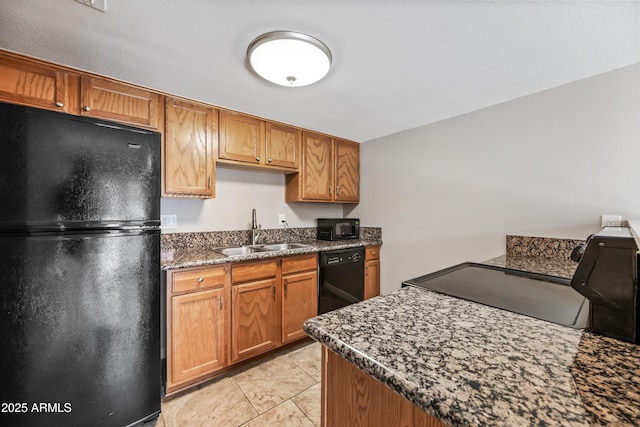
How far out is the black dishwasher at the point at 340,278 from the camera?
2.44m

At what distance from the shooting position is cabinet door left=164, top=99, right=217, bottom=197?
75.1 inches

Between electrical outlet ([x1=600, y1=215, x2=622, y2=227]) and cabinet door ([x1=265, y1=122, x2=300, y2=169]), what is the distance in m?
2.37

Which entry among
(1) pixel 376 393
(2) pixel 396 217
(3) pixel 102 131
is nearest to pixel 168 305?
(3) pixel 102 131

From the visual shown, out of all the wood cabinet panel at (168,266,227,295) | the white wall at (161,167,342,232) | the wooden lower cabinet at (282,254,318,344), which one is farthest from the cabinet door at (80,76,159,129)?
the wooden lower cabinet at (282,254,318,344)

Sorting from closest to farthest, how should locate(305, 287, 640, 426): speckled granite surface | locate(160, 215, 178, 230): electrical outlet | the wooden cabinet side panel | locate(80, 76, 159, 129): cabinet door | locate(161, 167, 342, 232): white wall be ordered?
1. locate(305, 287, 640, 426): speckled granite surface
2. locate(80, 76, 159, 129): cabinet door
3. locate(160, 215, 178, 230): electrical outlet
4. locate(161, 167, 342, 232): white wall
5. the wooden cabinet side panel

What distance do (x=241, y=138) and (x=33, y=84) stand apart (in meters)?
1.25

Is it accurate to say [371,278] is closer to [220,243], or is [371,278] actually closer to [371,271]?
[371,271]

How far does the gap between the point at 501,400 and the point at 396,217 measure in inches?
99.1

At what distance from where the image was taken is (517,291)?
102 cm

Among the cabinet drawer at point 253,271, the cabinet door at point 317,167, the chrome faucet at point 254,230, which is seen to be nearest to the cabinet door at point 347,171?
the cabinet door at point 317,167

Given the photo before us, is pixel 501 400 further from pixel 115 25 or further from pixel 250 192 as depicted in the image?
pixel 250 192

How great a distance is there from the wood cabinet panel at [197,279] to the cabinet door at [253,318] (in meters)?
0.14

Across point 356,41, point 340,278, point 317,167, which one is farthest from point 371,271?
point 356,41

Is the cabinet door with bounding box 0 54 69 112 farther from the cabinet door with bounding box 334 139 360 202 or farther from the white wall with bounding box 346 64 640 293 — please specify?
the white wall with bounding box 346 64 640 293
